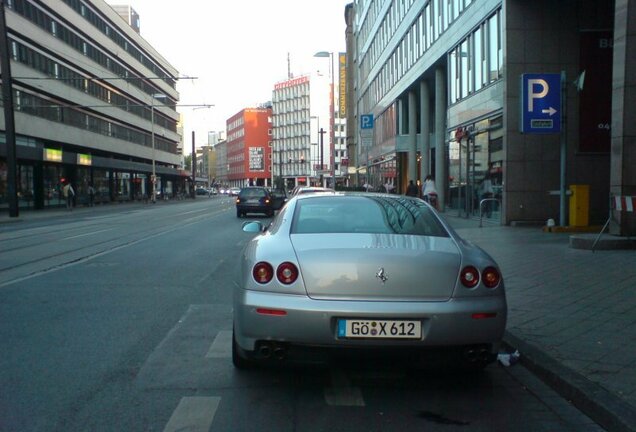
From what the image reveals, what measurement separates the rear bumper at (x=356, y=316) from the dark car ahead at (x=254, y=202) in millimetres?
26310

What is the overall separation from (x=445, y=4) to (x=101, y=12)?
4110 centimetres

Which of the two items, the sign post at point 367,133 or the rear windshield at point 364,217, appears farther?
the sign post at point 367,133

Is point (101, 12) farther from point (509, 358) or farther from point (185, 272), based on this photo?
point (509, 358)

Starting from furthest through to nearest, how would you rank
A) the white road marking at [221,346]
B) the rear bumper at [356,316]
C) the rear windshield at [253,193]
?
the rear windshield at [253,193] → the white road marking at [221,346] → the rear bumper at [356,316]

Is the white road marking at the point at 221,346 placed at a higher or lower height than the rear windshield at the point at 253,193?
lower

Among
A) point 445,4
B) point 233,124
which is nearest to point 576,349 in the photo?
point 445,4

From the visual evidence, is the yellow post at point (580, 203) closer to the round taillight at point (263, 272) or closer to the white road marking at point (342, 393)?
the white road marking at point (342, 393)

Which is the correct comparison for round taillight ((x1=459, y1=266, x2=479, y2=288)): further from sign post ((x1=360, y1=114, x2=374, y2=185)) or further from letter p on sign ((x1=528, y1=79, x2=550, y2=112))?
sign post ((x1=360, y1=114, x2=374, y2=185))

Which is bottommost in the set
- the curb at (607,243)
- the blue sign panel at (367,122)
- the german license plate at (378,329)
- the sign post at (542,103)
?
the curb at (607,243)

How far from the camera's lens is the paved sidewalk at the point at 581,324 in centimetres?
438

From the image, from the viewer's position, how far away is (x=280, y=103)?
14562 centimetres

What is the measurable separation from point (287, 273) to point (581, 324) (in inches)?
134

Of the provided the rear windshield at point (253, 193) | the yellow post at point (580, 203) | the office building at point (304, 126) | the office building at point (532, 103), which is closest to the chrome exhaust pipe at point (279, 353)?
the office building at point (532, 103)

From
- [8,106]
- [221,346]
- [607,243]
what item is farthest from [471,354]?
[8,106]
